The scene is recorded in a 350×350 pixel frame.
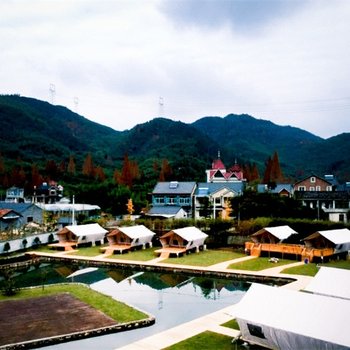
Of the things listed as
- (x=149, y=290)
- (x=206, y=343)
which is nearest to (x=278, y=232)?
(x=149, y=290)

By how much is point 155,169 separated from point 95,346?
305 ft

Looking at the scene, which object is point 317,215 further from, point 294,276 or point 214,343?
point 214,343

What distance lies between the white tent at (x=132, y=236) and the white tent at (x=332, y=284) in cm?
2311

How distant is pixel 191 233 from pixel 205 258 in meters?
4.38

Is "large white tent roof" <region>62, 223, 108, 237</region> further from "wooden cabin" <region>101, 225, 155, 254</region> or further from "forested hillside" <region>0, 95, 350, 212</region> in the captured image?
"forested hillside" <region>0, 95, 350, 212</region>

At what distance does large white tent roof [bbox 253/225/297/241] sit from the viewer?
3744 centimetres

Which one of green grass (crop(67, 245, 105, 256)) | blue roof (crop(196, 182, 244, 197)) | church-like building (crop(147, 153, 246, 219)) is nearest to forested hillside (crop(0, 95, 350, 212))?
church-like building (crop(147, 153, 246, 219))

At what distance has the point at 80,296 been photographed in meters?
24.8

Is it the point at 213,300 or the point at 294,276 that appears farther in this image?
the point at 294,276

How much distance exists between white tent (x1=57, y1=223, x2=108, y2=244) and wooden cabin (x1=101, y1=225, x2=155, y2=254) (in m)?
2.74

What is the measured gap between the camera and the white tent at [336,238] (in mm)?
34144

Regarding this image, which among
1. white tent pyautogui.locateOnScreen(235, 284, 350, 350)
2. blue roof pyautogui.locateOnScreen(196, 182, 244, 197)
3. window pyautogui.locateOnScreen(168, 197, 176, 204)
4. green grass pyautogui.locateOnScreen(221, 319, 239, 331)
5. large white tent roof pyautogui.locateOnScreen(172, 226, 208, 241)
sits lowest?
green grass pyautogui.locateOnScreen(221, 319, 239, 331)

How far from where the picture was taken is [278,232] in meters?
38.0

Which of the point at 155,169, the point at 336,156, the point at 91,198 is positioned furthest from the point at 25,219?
the point at 336,156
